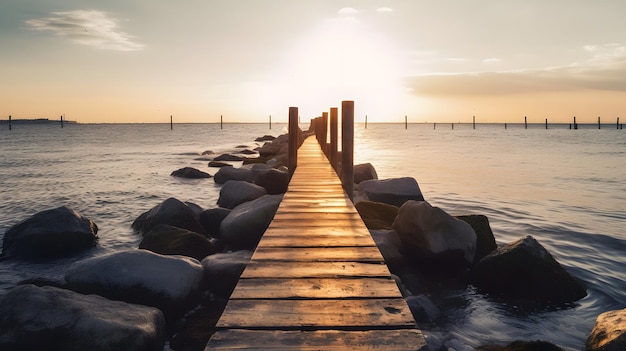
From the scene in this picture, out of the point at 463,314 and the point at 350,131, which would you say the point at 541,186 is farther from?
the point at 463,314

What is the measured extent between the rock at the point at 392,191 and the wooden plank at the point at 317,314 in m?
7.82

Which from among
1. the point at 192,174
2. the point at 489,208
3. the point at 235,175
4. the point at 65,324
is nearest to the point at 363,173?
the point at 489,208

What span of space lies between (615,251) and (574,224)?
242 cm

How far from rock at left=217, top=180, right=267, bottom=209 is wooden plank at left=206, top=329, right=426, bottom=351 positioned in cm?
794

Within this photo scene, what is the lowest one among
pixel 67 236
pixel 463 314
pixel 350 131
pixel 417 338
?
pixel 463 314

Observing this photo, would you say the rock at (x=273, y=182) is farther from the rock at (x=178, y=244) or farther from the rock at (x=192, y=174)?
the rock at (x=192, y=174)

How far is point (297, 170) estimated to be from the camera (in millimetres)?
10844

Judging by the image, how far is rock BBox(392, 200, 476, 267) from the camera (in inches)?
255

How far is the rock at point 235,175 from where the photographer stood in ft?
47.6

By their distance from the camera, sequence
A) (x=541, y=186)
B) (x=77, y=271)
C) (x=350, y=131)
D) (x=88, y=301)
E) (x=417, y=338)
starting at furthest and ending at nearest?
1. (x=541, y=186)
2. (x=350, y=131)
3. (x=77, y=271)
4. (x=88, y=301)
5. (x=417, y=338)

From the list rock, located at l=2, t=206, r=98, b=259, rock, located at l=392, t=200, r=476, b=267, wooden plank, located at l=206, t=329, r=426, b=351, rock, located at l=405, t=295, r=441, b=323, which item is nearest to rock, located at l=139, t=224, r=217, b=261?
rock, located at l=2, t=206, r=98, b=259

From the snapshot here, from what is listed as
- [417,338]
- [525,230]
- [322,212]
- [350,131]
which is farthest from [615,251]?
[417,338]

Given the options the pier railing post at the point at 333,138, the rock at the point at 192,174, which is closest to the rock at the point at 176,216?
the pier railing post at the point at 333,138

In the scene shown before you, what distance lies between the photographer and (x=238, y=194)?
1043cm
